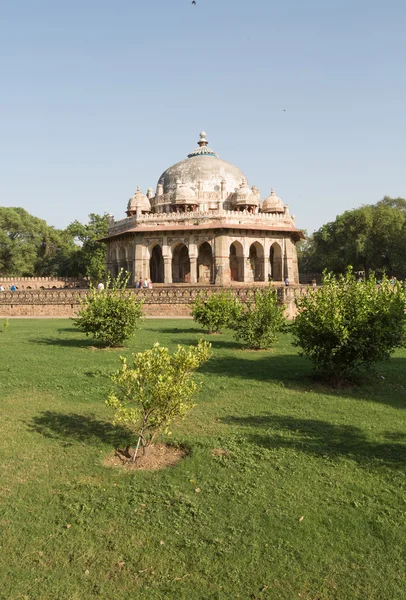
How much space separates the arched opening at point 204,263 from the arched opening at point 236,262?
144 centimetres

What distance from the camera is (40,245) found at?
5025 centimetres

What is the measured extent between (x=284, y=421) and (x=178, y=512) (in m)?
2.65

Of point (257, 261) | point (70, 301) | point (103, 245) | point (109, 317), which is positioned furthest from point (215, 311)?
point (103, 245)

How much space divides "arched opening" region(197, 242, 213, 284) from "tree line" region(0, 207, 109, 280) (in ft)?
44.9

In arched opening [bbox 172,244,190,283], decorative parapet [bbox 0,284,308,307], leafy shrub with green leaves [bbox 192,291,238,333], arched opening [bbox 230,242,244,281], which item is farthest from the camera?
arched opening [bbox 172,244,190,283]

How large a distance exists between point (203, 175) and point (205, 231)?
23.4 feet

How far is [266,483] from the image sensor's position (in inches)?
182

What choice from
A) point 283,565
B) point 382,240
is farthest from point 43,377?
point 382,240

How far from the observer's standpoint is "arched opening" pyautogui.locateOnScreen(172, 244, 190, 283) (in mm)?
32781

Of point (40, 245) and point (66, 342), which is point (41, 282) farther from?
point (66, 342)

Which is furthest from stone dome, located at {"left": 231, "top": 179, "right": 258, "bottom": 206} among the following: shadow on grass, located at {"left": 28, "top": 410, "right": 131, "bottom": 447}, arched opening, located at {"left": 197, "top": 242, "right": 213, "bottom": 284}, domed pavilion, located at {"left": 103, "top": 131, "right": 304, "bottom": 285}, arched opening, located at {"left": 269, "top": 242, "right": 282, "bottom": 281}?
shadow on grass, located at {"left": 28, "top": 410, "right": 131, "bottom": 447}

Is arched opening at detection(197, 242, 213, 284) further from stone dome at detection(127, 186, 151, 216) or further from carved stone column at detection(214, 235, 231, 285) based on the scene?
stone dome at detection(127, 186, 151, 216)

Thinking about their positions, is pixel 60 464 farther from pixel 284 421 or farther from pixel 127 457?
pixel 284 421

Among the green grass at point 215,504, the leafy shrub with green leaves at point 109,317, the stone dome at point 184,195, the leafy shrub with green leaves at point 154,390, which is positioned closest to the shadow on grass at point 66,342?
the leafy shrub with green leaves at point 109,317
